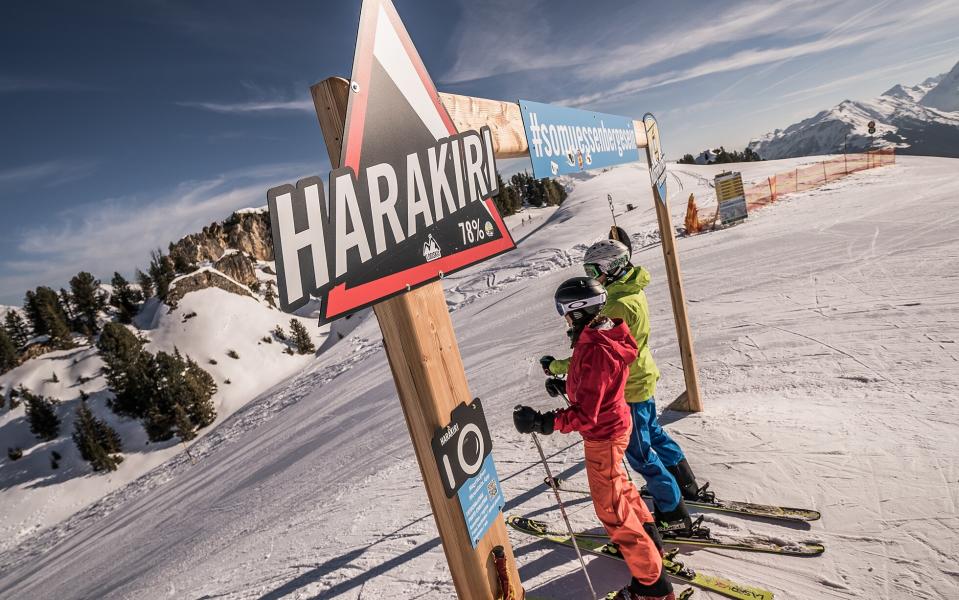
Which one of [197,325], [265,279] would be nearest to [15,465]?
[197,325]

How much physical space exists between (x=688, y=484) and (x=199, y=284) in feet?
158

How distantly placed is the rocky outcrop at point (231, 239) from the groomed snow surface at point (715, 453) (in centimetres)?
6074

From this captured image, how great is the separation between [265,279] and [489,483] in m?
61.9

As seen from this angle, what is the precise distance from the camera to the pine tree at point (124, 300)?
4356cm

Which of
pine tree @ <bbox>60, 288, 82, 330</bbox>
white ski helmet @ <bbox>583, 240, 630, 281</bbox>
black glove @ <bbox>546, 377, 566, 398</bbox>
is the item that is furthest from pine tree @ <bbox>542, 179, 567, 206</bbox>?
black glove @ <bbox>546, 377, 566, 398</bbox>

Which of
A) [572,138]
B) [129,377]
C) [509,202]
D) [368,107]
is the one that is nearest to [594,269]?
[572,138]

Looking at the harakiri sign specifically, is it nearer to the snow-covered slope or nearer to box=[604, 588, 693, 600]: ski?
box=[604, 588, 693, 600]: ski

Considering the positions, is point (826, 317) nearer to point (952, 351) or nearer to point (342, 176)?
point (952, 351)

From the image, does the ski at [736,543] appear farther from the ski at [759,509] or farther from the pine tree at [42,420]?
the pine tree at [42,420]

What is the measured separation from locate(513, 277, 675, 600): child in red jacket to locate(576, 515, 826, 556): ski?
0.75 m

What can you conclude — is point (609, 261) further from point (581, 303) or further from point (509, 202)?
point (509, 202)

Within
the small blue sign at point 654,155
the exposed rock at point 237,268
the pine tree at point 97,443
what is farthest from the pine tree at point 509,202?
the small blue sign at point 654,155

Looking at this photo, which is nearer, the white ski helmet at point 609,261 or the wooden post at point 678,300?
the white ski helmet at point 609,261

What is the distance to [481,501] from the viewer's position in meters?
1.90
